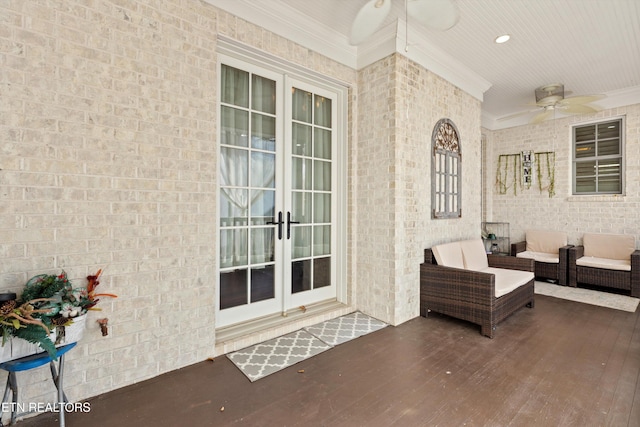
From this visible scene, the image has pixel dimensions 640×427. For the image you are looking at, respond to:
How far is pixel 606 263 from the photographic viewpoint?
4.72 metres

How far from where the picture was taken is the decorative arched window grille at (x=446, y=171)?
397 centimetres

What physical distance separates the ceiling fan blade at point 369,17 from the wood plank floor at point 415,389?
2.86 metres

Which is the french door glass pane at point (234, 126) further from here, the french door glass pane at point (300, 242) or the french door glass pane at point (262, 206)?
the french door glass pane at point (300, 242)

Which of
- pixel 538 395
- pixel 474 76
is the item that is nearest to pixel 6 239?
pixel 538 395

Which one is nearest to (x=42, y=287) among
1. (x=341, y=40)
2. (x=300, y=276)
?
(x=300, y=276)

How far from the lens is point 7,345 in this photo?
163 centimetres

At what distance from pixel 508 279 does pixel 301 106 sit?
3.18 m

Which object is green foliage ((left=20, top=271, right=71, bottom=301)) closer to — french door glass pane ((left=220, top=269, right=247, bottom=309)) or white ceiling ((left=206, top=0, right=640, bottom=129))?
french door glass pane ((left=220, top=269, right=247, bottom=309))

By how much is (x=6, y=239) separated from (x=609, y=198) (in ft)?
25.2

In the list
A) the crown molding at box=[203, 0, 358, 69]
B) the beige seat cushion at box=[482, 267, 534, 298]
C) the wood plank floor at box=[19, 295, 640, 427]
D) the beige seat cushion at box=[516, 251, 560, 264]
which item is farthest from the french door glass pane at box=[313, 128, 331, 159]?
A: the beige seat cushion at box=[516, 251, 560, 264]

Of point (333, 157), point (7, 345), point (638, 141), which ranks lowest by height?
point (7, 345)

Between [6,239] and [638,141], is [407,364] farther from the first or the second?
[638,141]

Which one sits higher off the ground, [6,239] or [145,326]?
[6,239]

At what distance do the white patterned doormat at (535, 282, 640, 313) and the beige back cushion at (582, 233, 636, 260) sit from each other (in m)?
0.83
